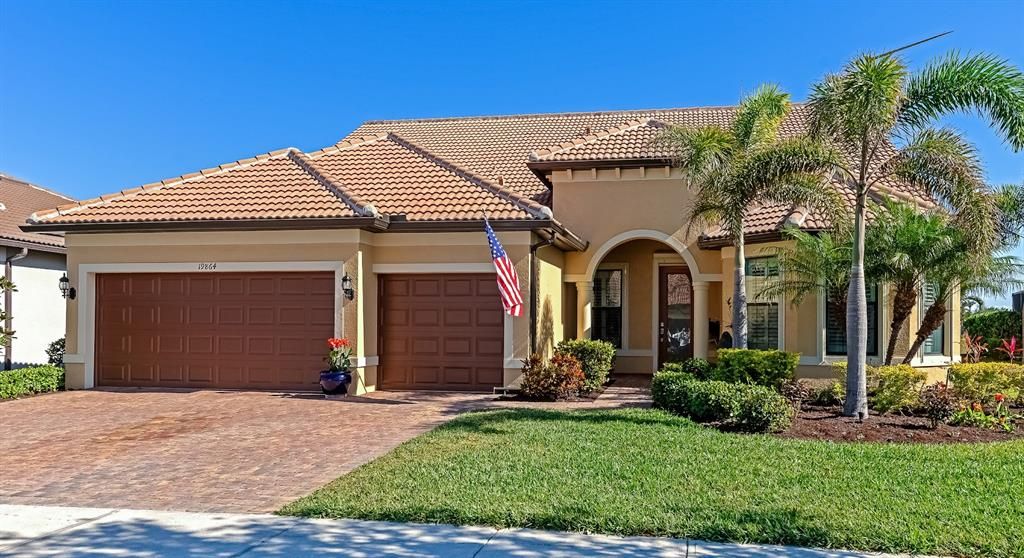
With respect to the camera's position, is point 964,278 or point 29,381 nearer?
point 964,278

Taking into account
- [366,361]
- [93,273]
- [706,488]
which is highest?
[93,273]

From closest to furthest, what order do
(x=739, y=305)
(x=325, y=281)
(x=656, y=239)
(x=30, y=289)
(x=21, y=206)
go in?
(x=739, y=305) → (x=325, y=281) → (x=656, y=239) → (x=30, y=289) → (x=21, y=206)

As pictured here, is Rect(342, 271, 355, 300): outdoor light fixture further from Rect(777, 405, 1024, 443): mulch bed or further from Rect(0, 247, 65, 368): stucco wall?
Rect(0, 247, 65, 368): stucco wall

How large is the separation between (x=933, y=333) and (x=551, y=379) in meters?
7.27

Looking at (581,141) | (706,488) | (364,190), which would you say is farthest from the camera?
(581,141)

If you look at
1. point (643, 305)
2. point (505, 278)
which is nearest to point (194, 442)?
point (505, 278)

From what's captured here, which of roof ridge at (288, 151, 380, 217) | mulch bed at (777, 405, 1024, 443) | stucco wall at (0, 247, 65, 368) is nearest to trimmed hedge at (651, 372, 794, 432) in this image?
mulch bed at (777, 405, 1024, 443)

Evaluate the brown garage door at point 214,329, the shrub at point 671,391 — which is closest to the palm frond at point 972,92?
the shrub at point 671,391

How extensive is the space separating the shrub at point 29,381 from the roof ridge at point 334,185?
241 inches

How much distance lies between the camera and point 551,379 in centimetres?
1301

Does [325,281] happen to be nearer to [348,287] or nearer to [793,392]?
[348,287]

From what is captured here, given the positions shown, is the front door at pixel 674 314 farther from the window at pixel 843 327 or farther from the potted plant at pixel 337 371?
the potted plant at pixel 337 371

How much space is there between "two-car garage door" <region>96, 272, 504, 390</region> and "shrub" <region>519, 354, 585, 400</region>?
1.18 metres

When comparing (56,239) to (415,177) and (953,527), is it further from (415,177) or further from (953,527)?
(953,527)
